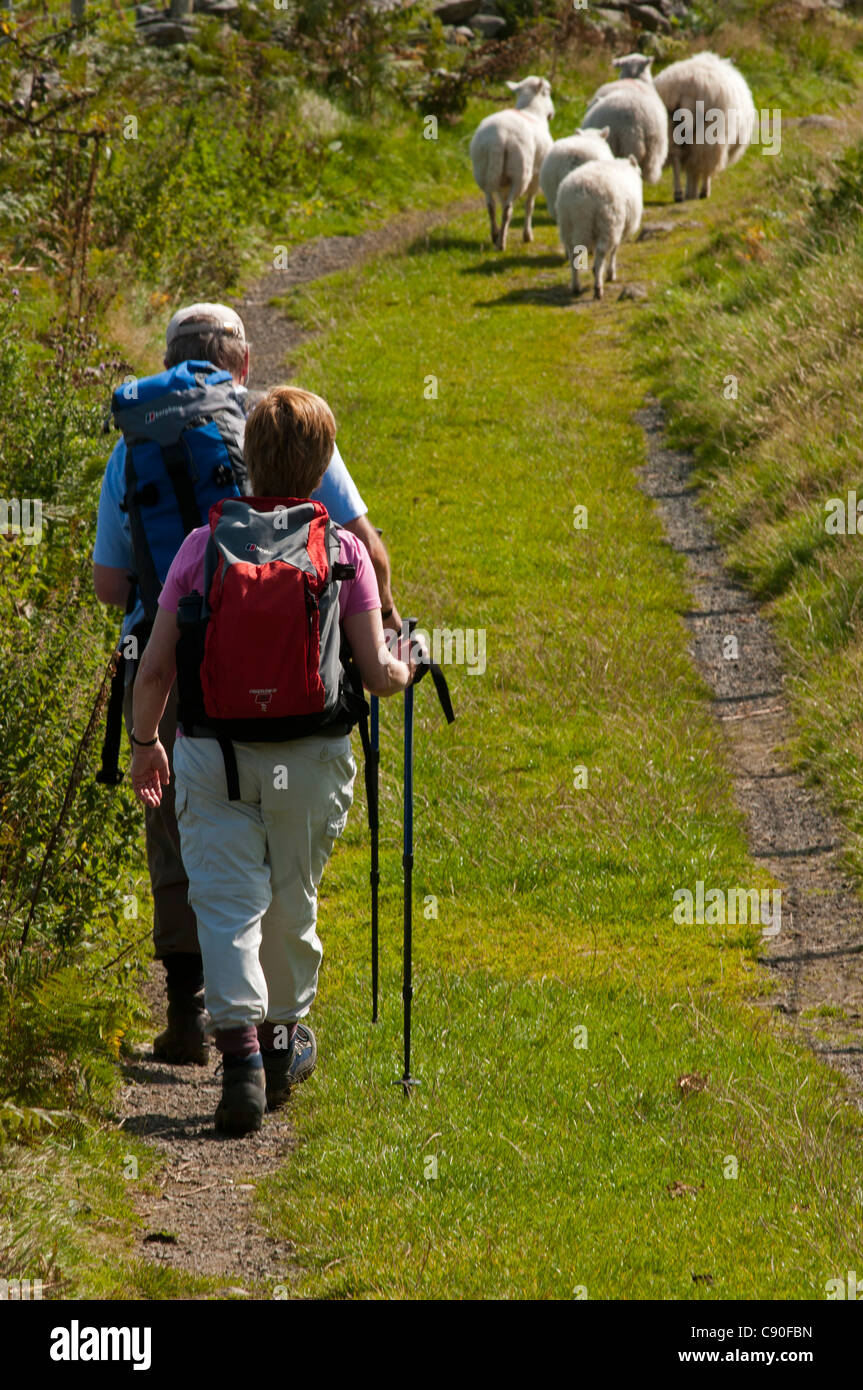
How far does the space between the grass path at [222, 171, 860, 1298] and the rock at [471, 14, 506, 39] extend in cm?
1635

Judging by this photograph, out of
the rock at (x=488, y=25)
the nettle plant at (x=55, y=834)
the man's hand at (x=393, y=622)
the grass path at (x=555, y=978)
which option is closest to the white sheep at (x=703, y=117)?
the rock at (x=488, y=25)

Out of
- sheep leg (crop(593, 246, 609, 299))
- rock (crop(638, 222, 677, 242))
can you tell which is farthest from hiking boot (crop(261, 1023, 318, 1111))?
rock (crop(638, 222, 677, 242))

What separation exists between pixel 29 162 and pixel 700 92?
1149 cm

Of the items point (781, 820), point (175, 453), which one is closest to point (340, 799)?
point (175, 453)

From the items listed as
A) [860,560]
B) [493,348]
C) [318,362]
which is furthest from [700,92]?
[860,560]

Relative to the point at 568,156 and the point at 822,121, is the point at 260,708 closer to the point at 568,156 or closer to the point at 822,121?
the point at 568,156

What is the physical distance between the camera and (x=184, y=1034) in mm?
5379

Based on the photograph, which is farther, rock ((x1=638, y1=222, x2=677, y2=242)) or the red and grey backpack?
rock ((x1=638, y1=222, x2=677, y2=242))

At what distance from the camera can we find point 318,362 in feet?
48.9

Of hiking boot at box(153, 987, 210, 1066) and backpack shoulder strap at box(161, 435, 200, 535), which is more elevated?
backpack shoulder strap at box(161, 435, 200, 535)

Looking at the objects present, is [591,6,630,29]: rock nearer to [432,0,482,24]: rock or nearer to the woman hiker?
[432,0,482,24]: rock

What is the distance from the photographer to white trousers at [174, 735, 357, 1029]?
14.3 feet

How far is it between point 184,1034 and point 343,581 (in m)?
1.95

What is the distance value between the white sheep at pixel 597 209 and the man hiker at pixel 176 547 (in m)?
11.9
